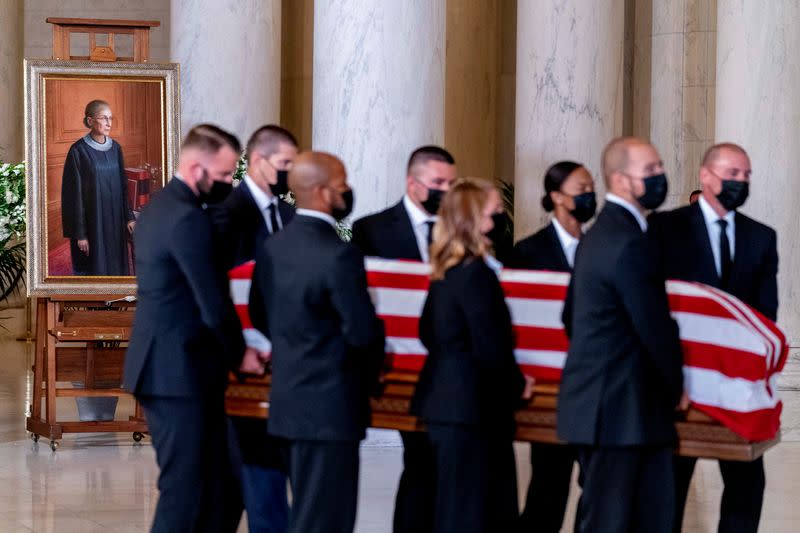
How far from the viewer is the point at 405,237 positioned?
640 centimetres

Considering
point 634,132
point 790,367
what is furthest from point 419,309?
point 634,132

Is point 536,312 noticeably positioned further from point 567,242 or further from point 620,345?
point 620,345

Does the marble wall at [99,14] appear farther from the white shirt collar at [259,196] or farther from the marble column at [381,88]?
the white shirt collar at [259,196]

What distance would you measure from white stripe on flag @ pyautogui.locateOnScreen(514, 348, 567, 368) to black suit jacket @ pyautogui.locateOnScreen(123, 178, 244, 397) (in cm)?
112

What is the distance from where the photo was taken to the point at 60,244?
9625 mm

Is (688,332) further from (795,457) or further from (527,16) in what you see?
(527,16)

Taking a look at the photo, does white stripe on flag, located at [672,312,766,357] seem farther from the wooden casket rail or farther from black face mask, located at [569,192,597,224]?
black face mask, located at [569,192,597,224]

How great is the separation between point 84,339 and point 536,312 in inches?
183

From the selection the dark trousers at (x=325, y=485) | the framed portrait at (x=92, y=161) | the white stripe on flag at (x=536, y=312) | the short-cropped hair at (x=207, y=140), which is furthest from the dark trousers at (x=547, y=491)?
the framed portrait at (x=92, y=161)

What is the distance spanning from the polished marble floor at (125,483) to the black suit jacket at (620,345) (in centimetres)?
234

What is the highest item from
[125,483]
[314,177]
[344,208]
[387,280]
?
[314,177]

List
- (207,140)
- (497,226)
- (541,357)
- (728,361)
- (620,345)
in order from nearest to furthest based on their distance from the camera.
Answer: (620,345) < (728,361) < (207,140) < (541,357) < (497,226)

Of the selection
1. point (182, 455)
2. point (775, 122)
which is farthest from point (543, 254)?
point (775, 122)

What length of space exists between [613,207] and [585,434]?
815 mm
